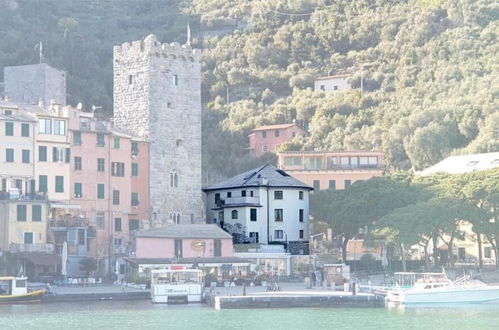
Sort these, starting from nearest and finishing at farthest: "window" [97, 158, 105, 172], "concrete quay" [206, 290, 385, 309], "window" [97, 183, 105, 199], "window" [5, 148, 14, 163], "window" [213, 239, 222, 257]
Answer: "concrete quay" [206, 290, 385, 309], "window" [5, 148, 14, 163], "window" [213, 239, 222, 257], "window" [97, 183, 105, 199], "window" [97, 158, 105, 172]

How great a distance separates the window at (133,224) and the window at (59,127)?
6995mm

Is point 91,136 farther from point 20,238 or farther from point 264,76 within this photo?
point 264,76

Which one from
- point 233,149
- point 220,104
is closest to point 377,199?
point 233,149

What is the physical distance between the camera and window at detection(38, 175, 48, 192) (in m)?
71.5

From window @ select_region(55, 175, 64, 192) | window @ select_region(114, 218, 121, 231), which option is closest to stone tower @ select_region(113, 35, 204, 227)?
window @ select_region(114, 218, 121, 231)

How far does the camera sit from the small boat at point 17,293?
61688 millimetres

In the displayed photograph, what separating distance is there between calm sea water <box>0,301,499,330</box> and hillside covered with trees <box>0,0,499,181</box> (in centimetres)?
3720

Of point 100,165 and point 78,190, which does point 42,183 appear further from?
point 100,165

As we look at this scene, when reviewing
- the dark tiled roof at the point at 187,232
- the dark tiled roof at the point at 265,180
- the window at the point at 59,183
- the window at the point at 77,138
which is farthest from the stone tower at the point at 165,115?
the window at the point at 59,183

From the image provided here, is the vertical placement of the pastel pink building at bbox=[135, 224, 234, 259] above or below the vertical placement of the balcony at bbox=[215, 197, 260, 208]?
below

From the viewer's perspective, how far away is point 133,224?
76.4 metres

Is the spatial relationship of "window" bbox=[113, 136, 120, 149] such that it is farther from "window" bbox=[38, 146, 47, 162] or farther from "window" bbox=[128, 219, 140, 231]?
"window" bbox=[38, 146, 47, 162]

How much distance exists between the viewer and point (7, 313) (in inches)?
2256

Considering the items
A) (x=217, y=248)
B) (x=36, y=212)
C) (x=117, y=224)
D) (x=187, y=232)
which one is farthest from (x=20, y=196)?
(x=217, y=248)
